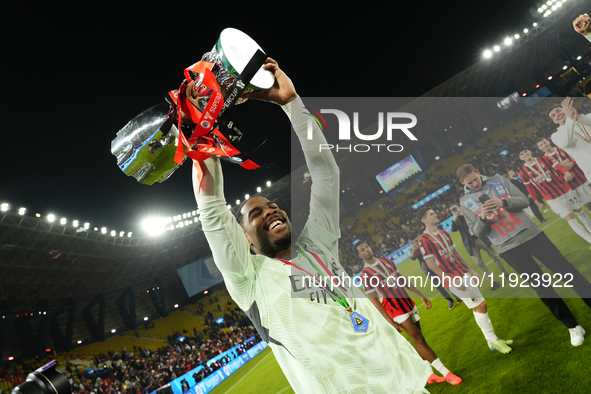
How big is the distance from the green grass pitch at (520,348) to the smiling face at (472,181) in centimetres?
128

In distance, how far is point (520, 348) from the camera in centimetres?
439

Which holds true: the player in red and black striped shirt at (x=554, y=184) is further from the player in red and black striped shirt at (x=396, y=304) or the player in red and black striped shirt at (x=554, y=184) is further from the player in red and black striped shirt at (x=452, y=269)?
the player in red and black striped shirt at (x=396, y=304)

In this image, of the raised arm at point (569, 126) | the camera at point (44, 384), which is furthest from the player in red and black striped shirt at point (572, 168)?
the camera at point (44, 384)

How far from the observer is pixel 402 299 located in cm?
511

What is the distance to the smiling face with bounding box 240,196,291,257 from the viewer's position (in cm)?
215

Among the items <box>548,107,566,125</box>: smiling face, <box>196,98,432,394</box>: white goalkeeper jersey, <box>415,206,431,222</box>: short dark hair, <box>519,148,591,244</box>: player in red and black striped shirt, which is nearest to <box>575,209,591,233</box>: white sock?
<box>519,148,591,244</box>: player in red and black striped shirt

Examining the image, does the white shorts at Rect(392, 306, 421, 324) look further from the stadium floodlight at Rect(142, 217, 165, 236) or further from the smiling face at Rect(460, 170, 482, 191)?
the stadium floodlight at Rect(142, 217, 165, 236)

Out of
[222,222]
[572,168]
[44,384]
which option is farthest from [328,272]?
[572,168]

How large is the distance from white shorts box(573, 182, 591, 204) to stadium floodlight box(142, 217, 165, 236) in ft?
69.9

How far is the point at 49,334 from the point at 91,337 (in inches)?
119

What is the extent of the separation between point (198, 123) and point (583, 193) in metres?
6.64

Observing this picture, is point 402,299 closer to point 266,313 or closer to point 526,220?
point 526,220

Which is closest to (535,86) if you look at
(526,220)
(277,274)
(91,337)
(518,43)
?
(518,43)

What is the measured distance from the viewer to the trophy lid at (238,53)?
5.54ft
